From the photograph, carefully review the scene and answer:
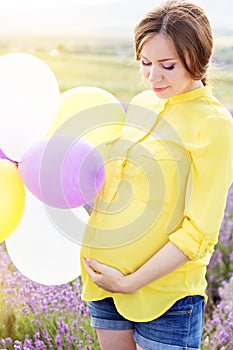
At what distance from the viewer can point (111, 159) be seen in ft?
5.01

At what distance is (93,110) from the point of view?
1.58 metres

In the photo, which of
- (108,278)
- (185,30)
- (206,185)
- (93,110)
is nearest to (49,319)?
(108,278)

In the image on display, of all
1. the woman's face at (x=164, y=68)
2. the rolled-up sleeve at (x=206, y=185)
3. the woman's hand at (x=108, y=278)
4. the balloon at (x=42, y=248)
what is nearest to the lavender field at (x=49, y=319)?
the balloon at (x=42, y=248)

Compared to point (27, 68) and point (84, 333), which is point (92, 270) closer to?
point (27, 68)

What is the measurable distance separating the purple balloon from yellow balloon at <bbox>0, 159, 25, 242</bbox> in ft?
0.23

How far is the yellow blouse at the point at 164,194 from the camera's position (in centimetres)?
140

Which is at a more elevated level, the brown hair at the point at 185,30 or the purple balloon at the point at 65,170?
the brown hair at the point at 185,30

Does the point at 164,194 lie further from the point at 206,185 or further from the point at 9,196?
the point at 9,196

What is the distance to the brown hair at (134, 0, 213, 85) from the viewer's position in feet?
4.60

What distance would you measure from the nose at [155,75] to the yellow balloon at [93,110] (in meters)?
0.19

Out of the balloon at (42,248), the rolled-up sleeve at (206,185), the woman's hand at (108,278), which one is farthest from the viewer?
the balloon at (42,248)

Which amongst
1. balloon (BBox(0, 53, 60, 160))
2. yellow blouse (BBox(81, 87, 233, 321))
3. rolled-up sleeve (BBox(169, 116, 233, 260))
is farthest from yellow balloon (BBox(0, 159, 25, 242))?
rolled-up sleeve (BBox(169, 116, 233, 260))

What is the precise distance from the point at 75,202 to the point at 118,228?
13 cm

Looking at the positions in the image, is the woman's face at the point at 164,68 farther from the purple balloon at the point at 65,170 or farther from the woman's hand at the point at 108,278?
the woman's hand at the point at 108,278
